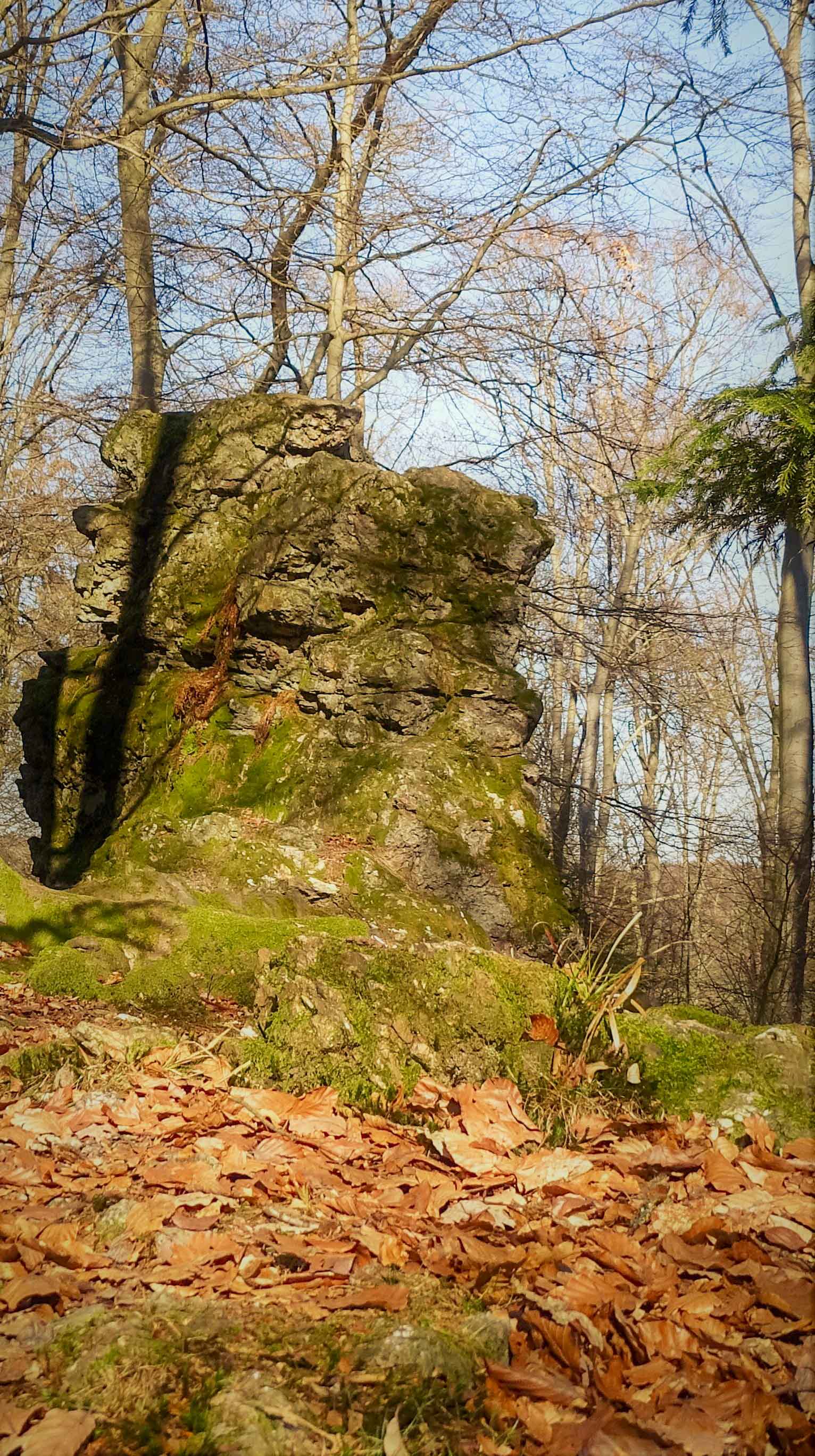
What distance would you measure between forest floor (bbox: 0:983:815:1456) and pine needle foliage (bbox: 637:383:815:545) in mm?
4954

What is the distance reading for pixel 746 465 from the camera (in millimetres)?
6789

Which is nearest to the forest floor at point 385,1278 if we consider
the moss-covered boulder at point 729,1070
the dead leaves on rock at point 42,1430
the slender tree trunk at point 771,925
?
the dead leaves on rock at point 42,1430

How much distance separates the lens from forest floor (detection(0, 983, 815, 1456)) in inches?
63.7

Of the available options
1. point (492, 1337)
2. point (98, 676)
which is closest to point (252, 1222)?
point (492, 1337)

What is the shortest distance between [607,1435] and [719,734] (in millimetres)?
→ 19345

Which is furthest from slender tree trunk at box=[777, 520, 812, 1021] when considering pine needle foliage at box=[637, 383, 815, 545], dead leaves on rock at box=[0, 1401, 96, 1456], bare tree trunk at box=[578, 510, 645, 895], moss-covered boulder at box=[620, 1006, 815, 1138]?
dead leaves on rock at box=[0, 1401, 96, 1456]

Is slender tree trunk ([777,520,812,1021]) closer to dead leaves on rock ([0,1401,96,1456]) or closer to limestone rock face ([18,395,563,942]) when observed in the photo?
limestone rock face ([18,395,563,942])

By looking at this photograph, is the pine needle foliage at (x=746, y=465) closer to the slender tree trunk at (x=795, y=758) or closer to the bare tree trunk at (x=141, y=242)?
the slender tree trunk at (x=795, y=758)

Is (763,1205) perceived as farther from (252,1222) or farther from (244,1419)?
(244,1419)

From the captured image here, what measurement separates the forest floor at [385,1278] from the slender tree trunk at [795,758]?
194 inches

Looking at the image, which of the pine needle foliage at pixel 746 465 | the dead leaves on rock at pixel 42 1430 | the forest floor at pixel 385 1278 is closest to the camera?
the dead leaves on rock at pixel 42 1430

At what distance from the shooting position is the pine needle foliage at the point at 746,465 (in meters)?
6.34

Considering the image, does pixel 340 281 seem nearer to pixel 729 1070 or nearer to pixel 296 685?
pixel 296 685

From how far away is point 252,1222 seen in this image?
238cm
